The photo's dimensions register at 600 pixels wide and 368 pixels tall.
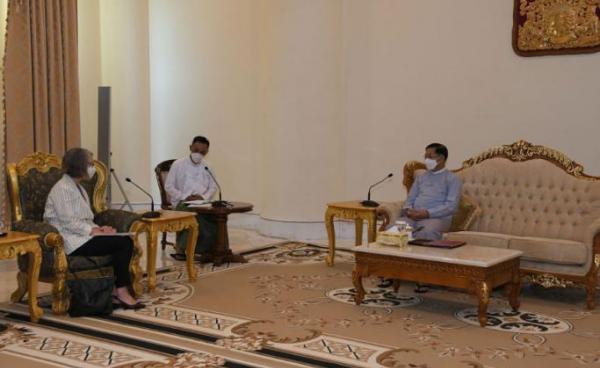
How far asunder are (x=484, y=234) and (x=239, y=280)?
2.15 meters

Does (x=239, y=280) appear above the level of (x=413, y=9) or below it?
below

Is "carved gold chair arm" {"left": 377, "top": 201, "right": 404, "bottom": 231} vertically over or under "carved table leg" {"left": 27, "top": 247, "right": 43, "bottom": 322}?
over

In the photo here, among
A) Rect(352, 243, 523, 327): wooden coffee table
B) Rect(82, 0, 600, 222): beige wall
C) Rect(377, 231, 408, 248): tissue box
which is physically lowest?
Rect(352, 243, 523, 327): wooden coffee table

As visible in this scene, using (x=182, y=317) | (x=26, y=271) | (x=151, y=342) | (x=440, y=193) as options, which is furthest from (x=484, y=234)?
(x=26, y=271)

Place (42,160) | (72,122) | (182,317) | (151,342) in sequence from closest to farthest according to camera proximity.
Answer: (151,342) → (182,317) → (42,160) → (72,122)

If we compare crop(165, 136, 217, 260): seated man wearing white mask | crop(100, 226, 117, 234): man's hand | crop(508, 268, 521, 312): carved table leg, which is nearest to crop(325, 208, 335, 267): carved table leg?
crop(165, 136, 217, 260): seated man wearing white mask

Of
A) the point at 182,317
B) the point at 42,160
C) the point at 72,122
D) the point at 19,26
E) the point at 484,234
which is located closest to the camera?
the point at 182,317

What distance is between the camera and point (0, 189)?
25.2 feet

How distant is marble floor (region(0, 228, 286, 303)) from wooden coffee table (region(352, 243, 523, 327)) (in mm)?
2445

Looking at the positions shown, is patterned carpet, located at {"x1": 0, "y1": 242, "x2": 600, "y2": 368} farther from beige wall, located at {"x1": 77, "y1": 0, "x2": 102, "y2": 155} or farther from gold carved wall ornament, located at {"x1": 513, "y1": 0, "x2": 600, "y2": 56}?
beige wall, located at {"x1": 77, "y1": 0, "x2": 102, "y2": 155}

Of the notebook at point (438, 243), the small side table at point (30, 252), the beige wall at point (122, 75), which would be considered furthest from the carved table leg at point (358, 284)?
the beige wall at point (122, 75)

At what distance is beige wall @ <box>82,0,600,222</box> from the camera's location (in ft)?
23.2

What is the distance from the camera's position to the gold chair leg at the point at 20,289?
5.10 meters

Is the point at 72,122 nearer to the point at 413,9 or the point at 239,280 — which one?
the point at 239,280
